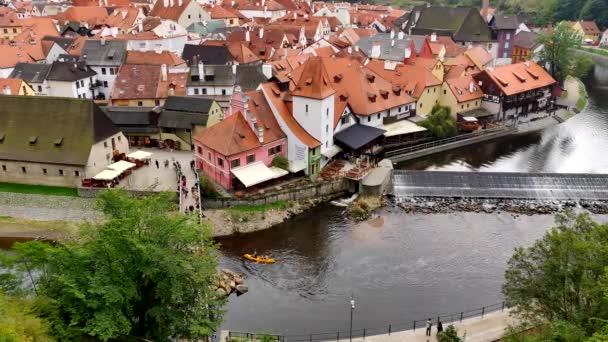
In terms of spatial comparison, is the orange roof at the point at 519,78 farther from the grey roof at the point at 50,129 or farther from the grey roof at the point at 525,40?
the grey roof at the point at 50,129

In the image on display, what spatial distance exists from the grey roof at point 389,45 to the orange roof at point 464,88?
10.3m

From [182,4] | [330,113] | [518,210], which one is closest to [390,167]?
[330,113]

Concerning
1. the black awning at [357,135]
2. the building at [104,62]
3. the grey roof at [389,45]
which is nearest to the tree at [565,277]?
the black awning at [357,135]

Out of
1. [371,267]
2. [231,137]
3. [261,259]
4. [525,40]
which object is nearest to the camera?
[371,267]

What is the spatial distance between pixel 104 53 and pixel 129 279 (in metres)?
52.8

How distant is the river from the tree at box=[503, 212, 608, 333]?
9236mm

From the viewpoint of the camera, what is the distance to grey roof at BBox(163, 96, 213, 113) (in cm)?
5203

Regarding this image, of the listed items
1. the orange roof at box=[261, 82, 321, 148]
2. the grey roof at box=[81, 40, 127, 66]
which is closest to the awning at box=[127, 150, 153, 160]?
the orange roof at box=[261, 82, 321, 148]

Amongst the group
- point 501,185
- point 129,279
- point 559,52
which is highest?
point 559,52

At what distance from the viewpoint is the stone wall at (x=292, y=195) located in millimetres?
42656

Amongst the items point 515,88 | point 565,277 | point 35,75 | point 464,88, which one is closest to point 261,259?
point 565,277

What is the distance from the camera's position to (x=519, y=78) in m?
68.4

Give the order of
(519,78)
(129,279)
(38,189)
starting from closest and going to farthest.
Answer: (129,279) < (38,189) < (519,78)

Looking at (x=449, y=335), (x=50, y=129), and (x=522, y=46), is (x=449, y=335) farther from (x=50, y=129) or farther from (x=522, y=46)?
(x=522, y=46)
